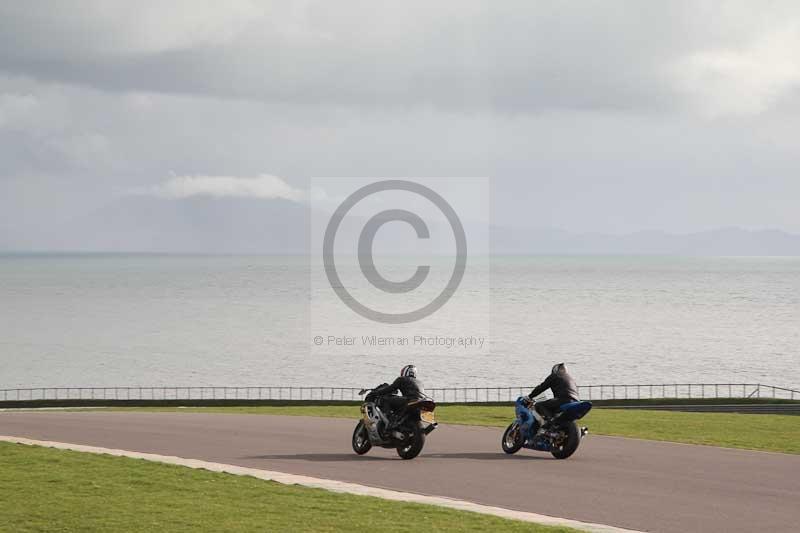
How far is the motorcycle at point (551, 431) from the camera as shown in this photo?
2212 centimetres

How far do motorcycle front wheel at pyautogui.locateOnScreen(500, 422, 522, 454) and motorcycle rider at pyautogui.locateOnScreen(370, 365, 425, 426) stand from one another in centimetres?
251

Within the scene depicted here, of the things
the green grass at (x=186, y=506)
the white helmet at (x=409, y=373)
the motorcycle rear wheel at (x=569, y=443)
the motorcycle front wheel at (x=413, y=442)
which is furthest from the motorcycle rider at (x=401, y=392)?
the green grass at (x=186, y=506)

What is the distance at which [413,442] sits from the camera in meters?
22.1

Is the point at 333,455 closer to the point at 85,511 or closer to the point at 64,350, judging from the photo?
the point at 85,511

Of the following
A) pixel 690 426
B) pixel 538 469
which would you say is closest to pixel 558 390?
pixel 538 469

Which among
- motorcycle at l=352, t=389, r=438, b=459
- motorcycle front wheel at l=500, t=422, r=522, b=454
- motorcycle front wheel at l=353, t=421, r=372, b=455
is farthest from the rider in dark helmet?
motorcycle front wheel at l=353, t=421, r=372, b=455

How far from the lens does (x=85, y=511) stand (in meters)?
15.2

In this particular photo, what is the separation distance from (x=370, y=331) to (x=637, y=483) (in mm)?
133379

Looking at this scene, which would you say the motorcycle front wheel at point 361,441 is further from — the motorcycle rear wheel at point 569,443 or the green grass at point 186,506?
the green grass at point 186,506

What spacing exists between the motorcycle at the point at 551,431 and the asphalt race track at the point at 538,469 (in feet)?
0.96

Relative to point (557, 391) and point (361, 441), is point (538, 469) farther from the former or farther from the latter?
point (361, 441)

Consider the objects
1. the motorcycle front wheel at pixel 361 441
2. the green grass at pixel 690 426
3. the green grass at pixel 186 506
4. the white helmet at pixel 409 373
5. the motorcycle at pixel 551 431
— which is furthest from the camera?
the green grass at pixel 690 426

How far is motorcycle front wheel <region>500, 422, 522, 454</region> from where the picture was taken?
23.1m

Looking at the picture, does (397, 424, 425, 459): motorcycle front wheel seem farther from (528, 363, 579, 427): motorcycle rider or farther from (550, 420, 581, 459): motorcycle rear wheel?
(550, 420, 581, 459): motorcycle rear wheel
